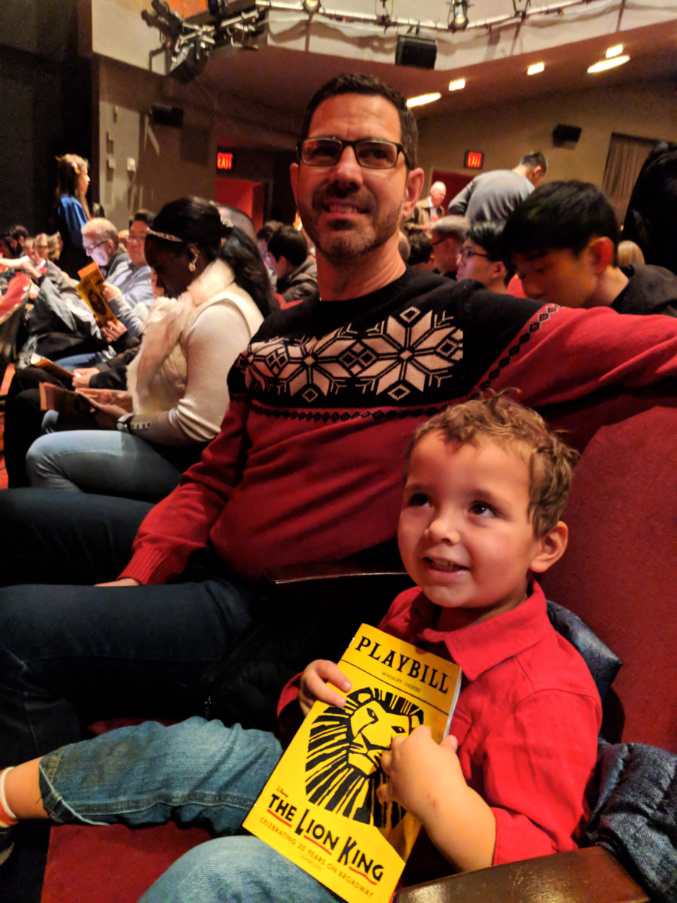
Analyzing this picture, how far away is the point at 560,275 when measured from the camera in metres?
1.67

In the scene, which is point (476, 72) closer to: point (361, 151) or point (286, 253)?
point (286, 253)

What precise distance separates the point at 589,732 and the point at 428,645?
0.23 meters

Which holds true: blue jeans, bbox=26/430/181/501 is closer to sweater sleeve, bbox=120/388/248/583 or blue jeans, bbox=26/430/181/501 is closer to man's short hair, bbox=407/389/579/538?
sweater sleeve, bbox=120/388/248/583

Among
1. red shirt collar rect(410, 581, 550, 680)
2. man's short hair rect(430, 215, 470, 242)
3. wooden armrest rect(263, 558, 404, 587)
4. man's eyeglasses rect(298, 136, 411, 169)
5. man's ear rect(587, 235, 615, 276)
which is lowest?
wooden armrest rect(263, 558, 404, 587)

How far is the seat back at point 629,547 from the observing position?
31.1 inches

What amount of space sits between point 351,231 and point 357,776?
99 cm

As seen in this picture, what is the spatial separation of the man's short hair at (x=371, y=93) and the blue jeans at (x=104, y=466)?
1085 mm

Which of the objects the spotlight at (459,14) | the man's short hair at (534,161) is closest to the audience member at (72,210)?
the man's short hair at (534,161)

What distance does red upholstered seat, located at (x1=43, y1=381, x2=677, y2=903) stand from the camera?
2.55ft

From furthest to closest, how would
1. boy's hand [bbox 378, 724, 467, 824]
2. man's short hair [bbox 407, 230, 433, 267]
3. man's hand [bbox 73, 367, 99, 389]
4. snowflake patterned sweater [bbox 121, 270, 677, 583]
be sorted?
man's short hair [bbox 407, 230, 433, 267], man's hand [bbox 73, 367, 99, 389], snowflake patterned sweater [bbox 121, 270, 677, 583], boy's hand [bbox 378, 724, 467, 824]

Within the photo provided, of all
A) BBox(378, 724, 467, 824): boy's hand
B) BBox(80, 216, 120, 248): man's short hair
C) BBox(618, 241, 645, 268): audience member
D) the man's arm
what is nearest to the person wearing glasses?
BBox(378, 724, 467, 824): boy's hand

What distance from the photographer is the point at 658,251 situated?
2613 mm

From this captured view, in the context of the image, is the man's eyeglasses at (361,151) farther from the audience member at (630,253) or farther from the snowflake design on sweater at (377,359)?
the audience member at (630,253)

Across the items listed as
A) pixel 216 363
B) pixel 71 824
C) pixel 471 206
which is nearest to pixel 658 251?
pixel 471 206
